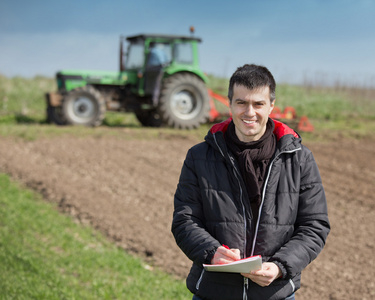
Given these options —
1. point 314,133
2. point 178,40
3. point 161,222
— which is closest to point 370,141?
point 314,133

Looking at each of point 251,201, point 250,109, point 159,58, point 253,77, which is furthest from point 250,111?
point 159,58

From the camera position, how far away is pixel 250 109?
207cm

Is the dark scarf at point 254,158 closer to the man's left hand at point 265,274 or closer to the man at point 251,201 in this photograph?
the man at point 251,201

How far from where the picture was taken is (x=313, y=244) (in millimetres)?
2033

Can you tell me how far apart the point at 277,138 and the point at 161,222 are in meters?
4.01

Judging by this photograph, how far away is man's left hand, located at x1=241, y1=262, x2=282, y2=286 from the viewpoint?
1.88 meters

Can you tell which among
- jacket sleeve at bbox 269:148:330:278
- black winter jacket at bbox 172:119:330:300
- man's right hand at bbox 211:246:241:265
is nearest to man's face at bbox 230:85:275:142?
black winter jacket at bbox 172:119:330:300

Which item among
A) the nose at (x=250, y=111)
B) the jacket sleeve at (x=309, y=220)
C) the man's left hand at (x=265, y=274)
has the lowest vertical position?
the man's left hand at (x=265, y=274)

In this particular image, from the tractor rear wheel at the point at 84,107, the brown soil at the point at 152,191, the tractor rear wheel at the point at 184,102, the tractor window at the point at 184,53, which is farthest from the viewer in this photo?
the tractor window at the point at 184,53

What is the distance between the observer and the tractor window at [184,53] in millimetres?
12414

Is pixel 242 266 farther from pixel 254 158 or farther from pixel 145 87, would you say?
pixel 145 87

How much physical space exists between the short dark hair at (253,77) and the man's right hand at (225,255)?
Answer: 26.1 inches

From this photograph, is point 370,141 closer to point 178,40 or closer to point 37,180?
point 178,40

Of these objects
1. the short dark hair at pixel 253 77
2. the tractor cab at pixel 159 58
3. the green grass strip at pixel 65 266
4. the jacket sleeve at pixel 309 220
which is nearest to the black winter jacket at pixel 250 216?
the jacket sleeve at pixel 309 220
